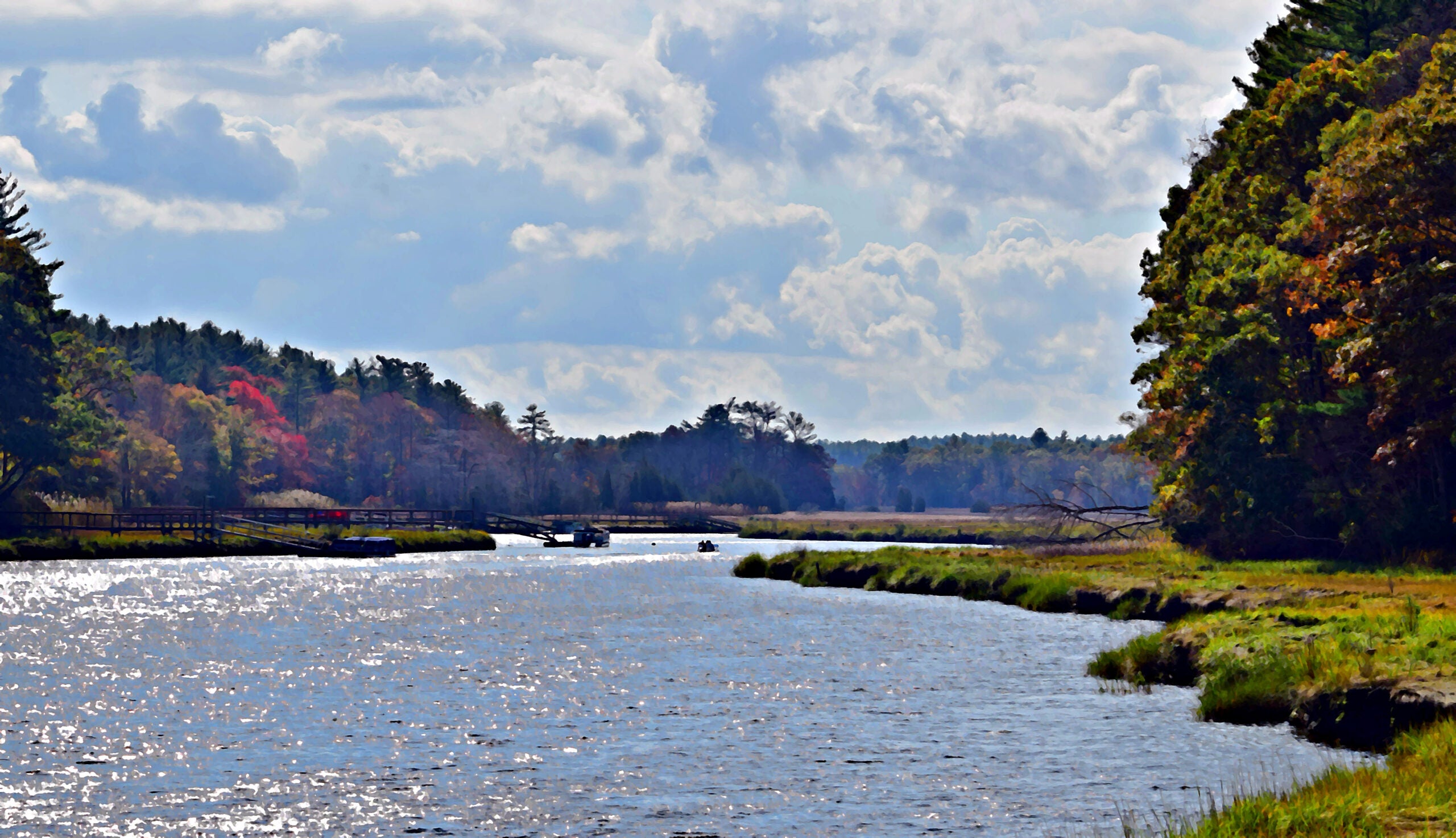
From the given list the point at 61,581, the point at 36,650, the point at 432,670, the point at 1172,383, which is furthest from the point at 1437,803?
the point at 61,581

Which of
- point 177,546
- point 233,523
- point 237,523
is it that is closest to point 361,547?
point 177,546

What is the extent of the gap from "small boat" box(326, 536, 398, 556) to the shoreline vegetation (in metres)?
76.2

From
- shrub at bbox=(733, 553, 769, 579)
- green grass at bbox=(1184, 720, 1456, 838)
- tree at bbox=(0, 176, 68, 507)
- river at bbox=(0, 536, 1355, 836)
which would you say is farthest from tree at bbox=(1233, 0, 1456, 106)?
tree at bbox=(0, 176, 68, 507)

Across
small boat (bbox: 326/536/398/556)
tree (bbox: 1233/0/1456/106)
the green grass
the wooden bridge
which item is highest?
tree (bbox: 1233/0/1456/106)

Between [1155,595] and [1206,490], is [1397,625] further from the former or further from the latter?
[1206,490]

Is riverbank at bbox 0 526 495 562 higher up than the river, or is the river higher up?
riverbank at bbox 0 526 495 562

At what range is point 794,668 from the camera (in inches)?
1646

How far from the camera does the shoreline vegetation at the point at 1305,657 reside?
1723 centimetres

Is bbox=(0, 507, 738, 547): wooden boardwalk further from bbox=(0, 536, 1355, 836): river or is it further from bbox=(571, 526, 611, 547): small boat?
bbox=(0, 536, 1355, 836): river

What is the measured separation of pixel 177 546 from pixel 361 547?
16889 mm

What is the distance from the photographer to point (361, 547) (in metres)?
135

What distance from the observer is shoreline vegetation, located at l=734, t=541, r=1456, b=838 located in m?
17.2

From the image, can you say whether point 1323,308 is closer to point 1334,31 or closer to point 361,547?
point 1334,31

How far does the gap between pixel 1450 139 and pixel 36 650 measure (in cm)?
4552
